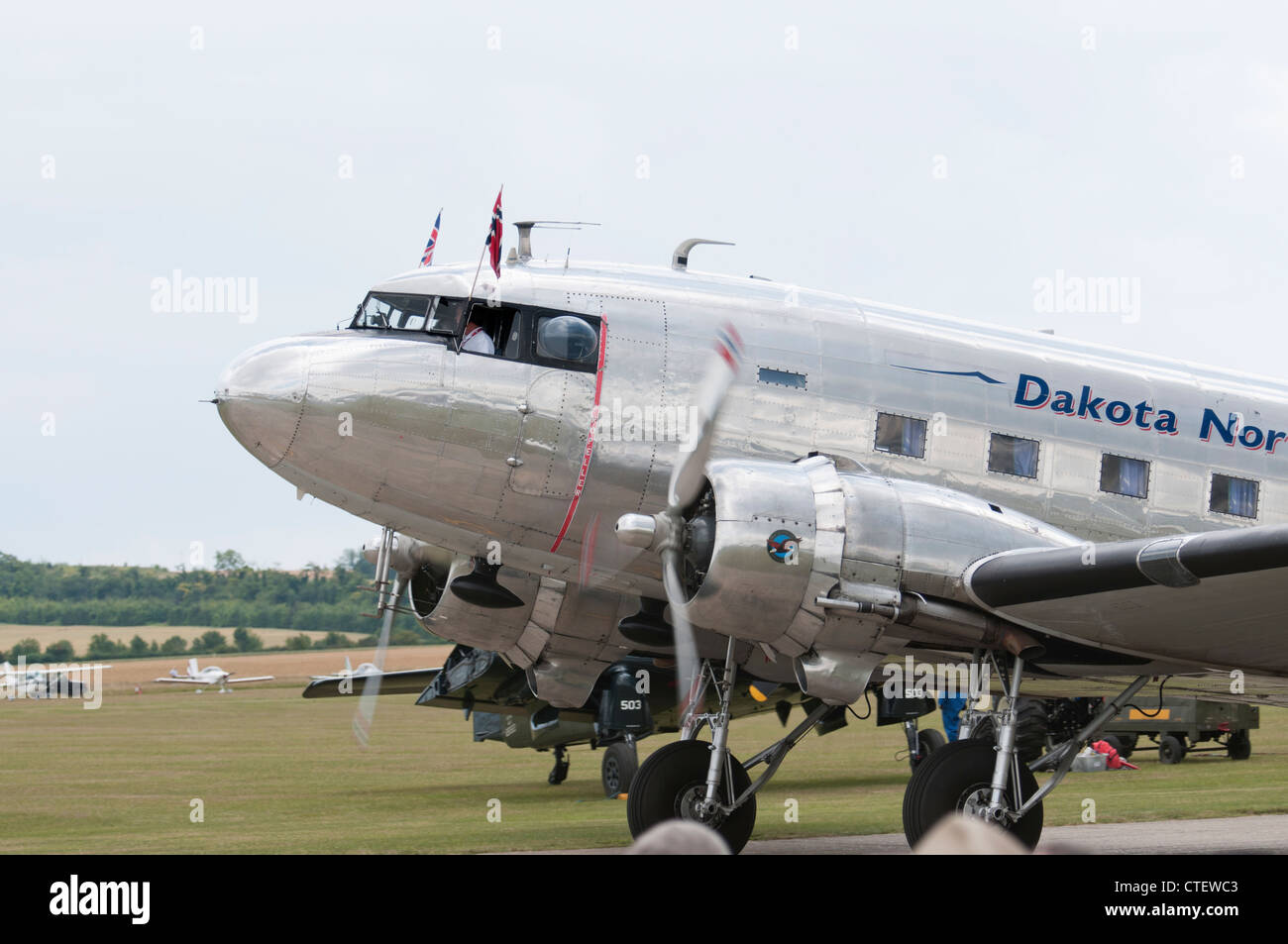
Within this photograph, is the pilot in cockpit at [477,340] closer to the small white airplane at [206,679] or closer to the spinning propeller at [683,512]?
the spinning propeller at [683,512]

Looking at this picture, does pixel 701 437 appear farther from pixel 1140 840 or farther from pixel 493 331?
pixel 1140 840

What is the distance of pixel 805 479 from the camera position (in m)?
10.2

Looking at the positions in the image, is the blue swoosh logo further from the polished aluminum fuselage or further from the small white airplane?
the small white airplane

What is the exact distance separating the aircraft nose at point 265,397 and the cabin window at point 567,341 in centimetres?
181

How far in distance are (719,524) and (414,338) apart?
2.89 meters

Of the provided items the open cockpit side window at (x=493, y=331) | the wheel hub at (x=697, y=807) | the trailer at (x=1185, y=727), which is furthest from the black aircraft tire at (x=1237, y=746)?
the open cockpit side window at (x=493, y=331)

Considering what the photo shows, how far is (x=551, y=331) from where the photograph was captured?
36.6 feet

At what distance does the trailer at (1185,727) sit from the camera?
86.2 ft

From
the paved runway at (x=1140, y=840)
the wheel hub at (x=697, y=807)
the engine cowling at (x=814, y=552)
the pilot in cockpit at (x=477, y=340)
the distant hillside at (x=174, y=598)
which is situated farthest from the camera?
the distant hillside at (x=174, y=598)

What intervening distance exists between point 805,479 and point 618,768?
12.9 meters

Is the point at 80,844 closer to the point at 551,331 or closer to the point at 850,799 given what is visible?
the point at 551,331

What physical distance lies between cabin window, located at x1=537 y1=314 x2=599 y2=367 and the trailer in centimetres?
1816
